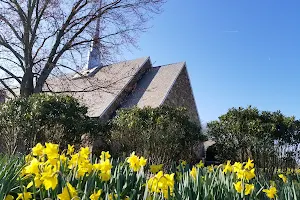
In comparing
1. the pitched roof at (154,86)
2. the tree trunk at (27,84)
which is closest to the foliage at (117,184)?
the tree trunk at (27,84)

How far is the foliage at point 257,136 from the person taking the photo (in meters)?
7.40

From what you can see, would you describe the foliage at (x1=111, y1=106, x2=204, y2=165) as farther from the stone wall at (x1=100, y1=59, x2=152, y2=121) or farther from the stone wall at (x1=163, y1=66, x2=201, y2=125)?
the stone wall at (x1=163, y1=66, x2=201, y2=125)

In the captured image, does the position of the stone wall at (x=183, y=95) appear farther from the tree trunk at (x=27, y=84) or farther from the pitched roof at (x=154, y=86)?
the tree trunk at (x=27, y=84)

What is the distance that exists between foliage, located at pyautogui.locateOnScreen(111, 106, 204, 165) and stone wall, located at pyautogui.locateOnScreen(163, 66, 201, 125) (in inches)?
294

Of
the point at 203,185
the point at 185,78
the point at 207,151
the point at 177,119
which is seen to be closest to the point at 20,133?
the point at 177,119

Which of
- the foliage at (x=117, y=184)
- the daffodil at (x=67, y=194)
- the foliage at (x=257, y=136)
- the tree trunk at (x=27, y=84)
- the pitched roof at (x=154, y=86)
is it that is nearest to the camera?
the daffodil at (x=67, y=194)

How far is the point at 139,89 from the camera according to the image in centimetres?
1781

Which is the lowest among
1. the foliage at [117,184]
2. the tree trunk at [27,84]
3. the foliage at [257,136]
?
the foliage at [117,184]

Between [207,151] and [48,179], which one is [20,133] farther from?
[207,151]

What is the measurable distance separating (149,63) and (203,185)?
59.2 ft

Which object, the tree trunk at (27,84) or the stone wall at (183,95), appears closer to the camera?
the tree trunk at (27,84)

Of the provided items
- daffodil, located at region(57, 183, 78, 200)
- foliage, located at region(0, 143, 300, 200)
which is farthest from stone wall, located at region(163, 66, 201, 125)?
daffodil, located at region(57, 183, 78, 200)

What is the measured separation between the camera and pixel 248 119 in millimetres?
7973

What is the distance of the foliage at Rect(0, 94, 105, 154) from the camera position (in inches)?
292
